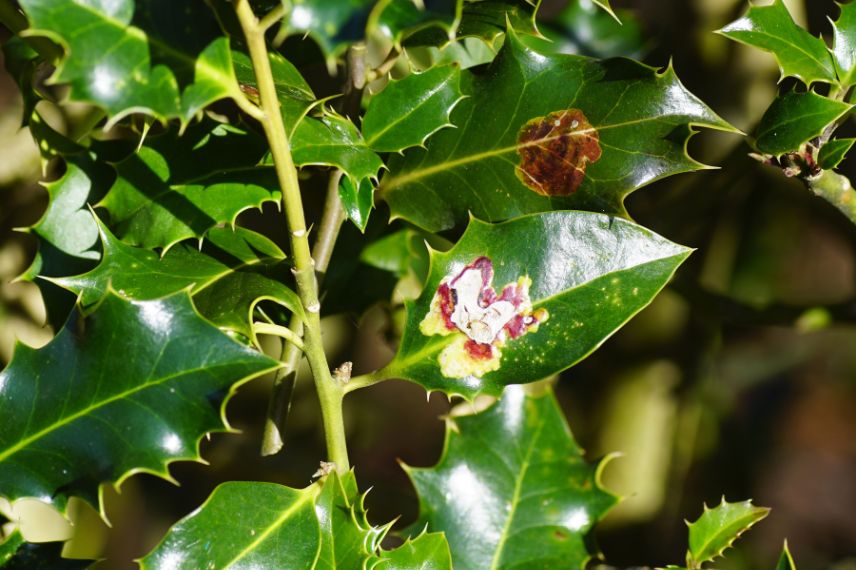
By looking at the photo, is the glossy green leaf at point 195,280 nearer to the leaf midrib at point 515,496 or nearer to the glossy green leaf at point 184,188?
the glossy green leaf at point 184,188

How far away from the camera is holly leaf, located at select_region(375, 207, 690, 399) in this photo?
0.59 metres

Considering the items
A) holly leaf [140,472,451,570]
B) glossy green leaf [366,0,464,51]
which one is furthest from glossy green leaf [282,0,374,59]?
holly leaf [140,472,451,570]

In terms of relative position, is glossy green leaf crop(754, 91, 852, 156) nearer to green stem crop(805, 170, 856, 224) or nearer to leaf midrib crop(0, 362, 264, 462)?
green stem crop(805, 170, 856, 224)

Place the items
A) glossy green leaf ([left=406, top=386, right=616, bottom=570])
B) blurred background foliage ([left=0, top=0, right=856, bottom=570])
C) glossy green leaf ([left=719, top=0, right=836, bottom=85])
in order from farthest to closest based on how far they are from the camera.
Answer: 1. blurred background foliage ([left=0, top=0, right=856, bottom=570])
2. glossy green leaf ([left=406, top=386, right=616, bottom=570])
3. glossy green leaf ([left=719, top=0, right=836, bottom=85])

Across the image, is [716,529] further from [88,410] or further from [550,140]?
[88,410]

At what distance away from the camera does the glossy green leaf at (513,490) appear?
76 cm

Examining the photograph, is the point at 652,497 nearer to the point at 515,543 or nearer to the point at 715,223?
the point at 715,223

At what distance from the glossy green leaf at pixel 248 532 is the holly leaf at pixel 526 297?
12 cm

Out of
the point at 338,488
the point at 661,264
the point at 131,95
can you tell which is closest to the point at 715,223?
the point at 661,264

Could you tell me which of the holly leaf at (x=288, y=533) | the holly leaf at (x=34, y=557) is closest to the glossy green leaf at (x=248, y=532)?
the holly leaf at (x=288, y=533)

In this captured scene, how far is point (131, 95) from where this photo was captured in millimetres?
465

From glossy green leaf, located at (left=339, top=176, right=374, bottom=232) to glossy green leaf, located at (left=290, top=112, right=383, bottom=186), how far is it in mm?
14

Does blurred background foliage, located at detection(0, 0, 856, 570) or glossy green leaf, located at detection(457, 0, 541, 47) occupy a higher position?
glossy green leaf, located at detection(457, 0, 541, 47)

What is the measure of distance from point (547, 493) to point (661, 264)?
0.95 ft
